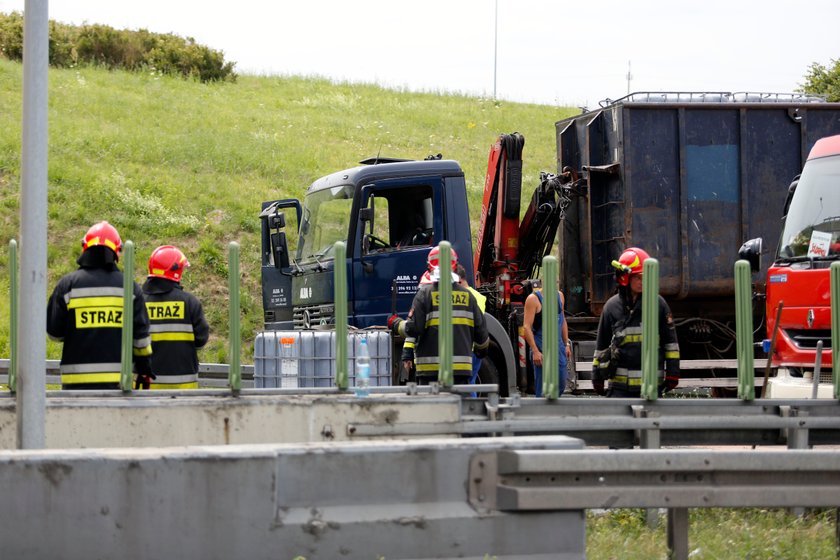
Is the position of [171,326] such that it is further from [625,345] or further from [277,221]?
[277,221]

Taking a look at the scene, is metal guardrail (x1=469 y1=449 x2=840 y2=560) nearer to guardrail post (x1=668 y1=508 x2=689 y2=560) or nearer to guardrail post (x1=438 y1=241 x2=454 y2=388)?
guardrail post (x1=668 y1=508 x2=689 y2=560)

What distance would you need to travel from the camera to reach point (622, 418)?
738cm

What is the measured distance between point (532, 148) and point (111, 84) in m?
13.0

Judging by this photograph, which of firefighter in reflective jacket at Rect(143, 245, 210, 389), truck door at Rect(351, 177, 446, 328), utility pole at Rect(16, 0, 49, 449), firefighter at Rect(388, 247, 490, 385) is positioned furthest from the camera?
truck door at Rect(351, 177, 446, 328)

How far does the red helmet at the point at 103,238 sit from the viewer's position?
782cm

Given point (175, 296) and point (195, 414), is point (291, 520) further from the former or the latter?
point (175, 296)

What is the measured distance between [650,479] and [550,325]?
1.97 meters

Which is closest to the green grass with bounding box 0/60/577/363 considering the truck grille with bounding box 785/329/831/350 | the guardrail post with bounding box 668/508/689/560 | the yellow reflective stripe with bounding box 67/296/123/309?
the yellow reflective stripe with bounding box 67/296/123/309

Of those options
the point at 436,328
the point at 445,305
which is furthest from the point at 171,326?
the point at 445,305

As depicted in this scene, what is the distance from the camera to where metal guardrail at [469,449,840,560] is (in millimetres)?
4887

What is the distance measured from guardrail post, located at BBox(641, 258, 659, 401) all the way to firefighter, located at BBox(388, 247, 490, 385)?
2094 mm

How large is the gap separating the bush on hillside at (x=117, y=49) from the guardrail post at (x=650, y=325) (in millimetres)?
33070

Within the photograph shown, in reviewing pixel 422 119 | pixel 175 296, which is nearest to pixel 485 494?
pixel 175 296

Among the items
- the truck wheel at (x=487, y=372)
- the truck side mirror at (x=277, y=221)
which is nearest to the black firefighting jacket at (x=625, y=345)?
the truck wheel at (x=487, y=372)
